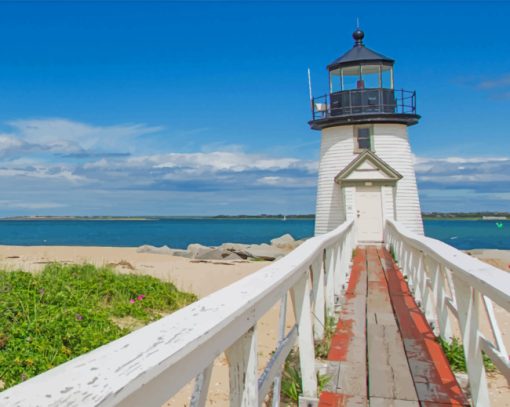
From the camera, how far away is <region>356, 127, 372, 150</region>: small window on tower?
69.4ft

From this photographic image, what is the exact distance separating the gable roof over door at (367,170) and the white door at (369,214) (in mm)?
509

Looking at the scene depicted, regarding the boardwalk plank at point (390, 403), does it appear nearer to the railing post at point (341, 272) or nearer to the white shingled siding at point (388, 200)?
the railing post at point (341, 272)

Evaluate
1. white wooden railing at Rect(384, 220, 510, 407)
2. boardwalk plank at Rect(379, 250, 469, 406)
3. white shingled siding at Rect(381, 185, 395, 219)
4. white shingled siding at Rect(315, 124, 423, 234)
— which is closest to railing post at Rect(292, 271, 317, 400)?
boardwalk plank at Rect(379, 250, 469, 406)

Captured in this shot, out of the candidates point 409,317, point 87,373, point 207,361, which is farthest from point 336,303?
point 87,373

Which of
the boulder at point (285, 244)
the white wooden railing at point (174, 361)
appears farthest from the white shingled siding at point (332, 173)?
the white wooden railing at point (174, 361)

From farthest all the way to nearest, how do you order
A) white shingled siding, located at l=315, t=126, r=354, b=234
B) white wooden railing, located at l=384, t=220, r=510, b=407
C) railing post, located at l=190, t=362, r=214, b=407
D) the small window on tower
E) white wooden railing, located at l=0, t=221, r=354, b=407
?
the small window on tower
white shingled siding, located at l=315, t=126, r=354, b=234
white wooden railing, located at l=384, t=220, r=510, b=407
railing post, located at l=190, t=362, r=214, b=407
white wooden railing, located at l=0, t=221, r=354, b=407

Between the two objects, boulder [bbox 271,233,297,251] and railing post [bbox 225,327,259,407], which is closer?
railing post [bbox 225,327,259,407]

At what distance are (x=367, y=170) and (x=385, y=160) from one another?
124 centimetres

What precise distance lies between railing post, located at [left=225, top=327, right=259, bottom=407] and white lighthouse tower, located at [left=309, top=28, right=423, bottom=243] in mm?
18045

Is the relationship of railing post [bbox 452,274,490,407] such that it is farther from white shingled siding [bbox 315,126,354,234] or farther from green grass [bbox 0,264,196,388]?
white shingled siding [bbox 315,126,354,234]

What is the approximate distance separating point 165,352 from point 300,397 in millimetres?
2513

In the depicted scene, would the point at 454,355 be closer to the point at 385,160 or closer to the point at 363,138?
the point at 385,160

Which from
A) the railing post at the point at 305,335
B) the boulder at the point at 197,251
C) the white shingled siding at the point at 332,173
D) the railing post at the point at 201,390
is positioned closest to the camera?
the railing post at the point at 201,390

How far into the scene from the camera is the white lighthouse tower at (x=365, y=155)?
65.7ft
